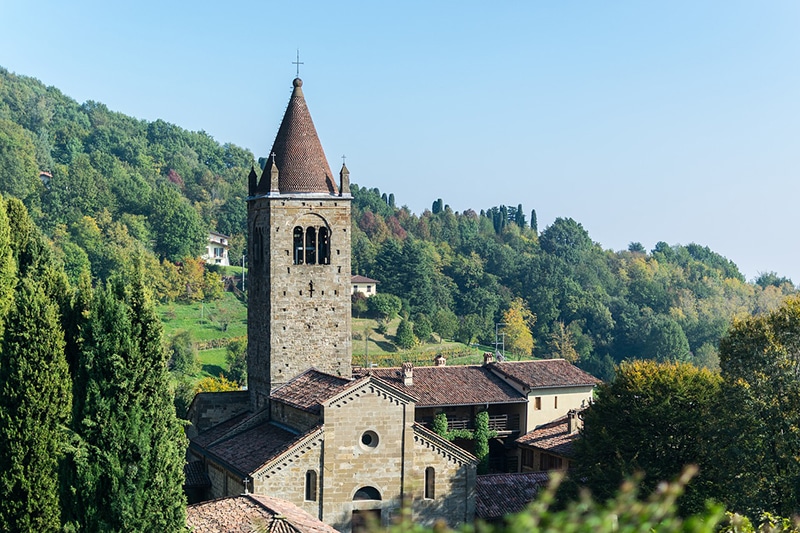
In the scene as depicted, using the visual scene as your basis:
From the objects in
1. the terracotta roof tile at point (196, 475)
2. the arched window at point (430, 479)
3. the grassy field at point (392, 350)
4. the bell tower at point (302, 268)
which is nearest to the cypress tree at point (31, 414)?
the terracotta roof tile at point (196, 475)

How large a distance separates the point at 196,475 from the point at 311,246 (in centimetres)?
968

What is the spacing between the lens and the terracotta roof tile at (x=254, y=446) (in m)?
34.0

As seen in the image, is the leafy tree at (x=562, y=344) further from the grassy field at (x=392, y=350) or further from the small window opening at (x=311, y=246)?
the small window opening at (x=311, y=246)

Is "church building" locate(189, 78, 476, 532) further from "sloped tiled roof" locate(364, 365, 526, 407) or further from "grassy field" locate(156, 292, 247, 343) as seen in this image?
"grassy field" locate(156, 292, 247, 343)

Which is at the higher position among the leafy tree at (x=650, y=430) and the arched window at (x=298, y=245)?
the arched window at (x=298, y=245)

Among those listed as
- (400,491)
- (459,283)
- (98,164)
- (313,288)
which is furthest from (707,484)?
(98,164)

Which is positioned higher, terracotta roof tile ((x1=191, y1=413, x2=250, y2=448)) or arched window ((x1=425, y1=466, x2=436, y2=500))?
terracotta roof tile ((x1=191, y1=413, x2=250, y2=448))

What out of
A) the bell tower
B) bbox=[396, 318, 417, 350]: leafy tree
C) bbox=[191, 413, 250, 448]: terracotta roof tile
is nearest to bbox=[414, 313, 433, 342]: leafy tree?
bbox=[396, 318, 417, 350]: leafy tree

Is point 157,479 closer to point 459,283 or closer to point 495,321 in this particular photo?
point 495,321

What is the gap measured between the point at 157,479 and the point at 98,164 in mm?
137256

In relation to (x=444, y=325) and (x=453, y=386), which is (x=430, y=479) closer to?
(x=453, y=386)

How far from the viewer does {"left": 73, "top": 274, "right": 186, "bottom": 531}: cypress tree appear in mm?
22672

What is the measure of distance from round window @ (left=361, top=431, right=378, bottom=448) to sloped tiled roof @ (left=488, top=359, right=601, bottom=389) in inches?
783

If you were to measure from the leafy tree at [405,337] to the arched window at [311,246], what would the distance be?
61.4 meters
